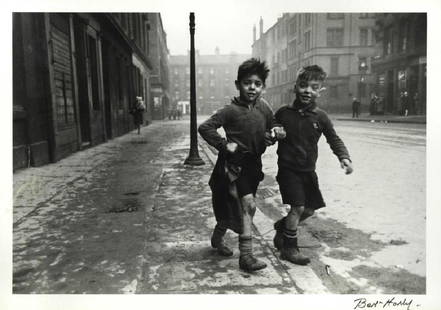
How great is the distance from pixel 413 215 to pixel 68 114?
724 centimetres

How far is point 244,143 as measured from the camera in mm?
A: 2615

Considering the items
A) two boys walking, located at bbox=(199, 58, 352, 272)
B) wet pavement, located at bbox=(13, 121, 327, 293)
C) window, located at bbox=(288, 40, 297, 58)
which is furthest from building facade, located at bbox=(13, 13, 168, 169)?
window, located at bbox=(288, 40, 297, 58)

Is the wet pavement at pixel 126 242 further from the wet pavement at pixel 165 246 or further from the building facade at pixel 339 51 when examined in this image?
the building facade at pixel 339 51

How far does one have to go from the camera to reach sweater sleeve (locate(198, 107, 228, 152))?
253cm

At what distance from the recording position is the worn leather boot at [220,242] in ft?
9.27

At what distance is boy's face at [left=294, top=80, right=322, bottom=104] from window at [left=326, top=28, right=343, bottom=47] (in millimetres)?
38916

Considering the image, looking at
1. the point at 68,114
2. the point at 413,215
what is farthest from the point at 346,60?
the point at 413,215

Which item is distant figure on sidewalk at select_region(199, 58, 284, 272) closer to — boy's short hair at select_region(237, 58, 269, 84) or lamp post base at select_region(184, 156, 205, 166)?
boy's short hair at select_region(237, 58, 269, 84)

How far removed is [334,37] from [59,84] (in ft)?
118

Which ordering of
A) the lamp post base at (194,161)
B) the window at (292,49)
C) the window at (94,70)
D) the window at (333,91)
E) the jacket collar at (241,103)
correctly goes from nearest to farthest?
the jacket collar at (241,103) → the lamp post base at (194,161) → the window at (94,70) → the window at (333,91) → the window at (292,49)

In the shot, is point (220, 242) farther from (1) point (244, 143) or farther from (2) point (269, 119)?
(2) point (269, 119)

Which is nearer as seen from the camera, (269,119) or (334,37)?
(269,119)

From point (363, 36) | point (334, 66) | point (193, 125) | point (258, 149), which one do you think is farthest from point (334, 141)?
point (363, 36)

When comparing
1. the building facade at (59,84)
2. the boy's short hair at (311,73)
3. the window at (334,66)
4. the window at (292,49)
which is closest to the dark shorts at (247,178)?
the boy's short hair at (311,73)
